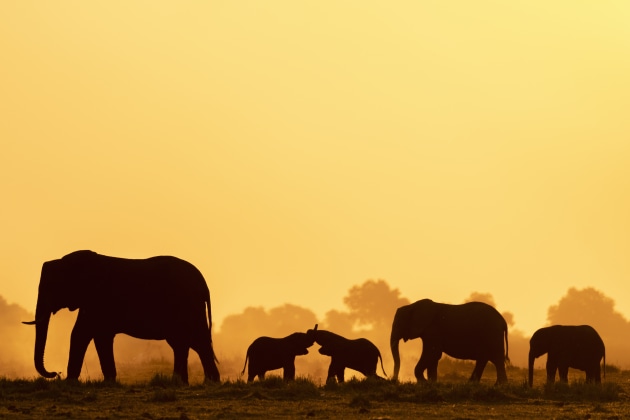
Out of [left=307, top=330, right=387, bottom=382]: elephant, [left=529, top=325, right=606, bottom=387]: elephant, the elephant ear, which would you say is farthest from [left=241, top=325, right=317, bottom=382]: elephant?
[left=529, top=325, right=606, bottom=387]: elephant

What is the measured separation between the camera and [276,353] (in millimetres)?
38531

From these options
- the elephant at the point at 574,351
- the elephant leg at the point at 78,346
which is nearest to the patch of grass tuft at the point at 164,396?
the elephant leg at the point at 78,346

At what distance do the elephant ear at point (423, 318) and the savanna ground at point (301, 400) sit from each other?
7.02 metres

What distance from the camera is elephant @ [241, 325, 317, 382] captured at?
38.5 m

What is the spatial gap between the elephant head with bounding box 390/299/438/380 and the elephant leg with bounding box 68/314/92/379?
404 inches

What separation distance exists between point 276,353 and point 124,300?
5.60m

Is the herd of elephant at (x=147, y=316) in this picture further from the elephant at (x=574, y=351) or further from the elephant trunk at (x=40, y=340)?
the elephant at (x=574, y=351)

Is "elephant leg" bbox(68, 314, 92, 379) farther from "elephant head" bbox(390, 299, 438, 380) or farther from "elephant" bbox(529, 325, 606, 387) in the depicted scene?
"elephant" bbox(529, 325, 606, 387)

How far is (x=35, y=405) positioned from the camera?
90.0ft

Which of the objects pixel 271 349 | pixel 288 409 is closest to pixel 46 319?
pixel 271 349

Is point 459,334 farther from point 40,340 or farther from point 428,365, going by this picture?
point 40,340

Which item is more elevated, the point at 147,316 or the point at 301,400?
the point at 147,316

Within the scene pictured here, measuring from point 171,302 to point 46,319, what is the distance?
10.3 ft

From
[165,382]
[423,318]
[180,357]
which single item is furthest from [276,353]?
[165,382]
